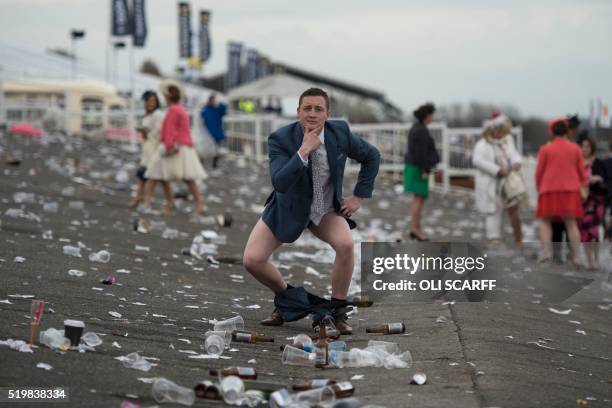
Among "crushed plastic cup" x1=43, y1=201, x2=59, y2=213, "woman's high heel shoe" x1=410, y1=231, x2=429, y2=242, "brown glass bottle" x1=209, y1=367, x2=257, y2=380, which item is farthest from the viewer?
"woman's high heel shoe" x1=410, y1=231, x2=429, y2=242

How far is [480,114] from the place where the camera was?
334 ft

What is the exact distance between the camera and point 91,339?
6.66 meters

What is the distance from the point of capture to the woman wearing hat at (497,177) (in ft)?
49.0

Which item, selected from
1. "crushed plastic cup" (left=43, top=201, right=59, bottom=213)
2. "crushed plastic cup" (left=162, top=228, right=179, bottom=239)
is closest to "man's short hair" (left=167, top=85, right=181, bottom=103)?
"crushed plastic cup" (left=43, top=201, right=59, bottom=213)

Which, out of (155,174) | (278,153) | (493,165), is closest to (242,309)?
(278,153)

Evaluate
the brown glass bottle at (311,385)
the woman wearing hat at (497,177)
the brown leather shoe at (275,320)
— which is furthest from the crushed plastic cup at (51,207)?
the brown glass bottle at (311,385)

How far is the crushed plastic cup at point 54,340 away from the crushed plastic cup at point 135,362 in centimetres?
33

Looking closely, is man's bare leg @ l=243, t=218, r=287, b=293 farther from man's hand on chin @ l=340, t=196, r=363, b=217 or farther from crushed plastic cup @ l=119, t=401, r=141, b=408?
crushed plastic cup @ l=119, t=401, r=141, b=408

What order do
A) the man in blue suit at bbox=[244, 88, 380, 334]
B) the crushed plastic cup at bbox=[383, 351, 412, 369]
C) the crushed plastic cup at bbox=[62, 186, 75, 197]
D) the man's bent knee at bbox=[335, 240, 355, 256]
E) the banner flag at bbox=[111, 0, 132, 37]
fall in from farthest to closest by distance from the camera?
the banner flag at bbox=[111, 0, 132, 37]
the crushed plastic cup at bbox=[62, 186, 75, 197]
the man's bent knee at bbox=[335, 240, 355, 256]
the man in blue suit at bbox=[244, 88, 380, 334]
the crushed plastic cup at bbox=[383, 351, 412, 369]

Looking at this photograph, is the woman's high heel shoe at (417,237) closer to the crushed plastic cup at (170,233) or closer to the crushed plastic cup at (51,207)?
the crushed plastic cup at (170,233)

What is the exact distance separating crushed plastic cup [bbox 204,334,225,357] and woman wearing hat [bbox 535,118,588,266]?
7519 mm

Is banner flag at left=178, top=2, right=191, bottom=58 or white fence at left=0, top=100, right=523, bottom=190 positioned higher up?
banner flag at left=178, top=2, right=191, bottom=58

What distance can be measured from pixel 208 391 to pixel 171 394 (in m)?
0.18

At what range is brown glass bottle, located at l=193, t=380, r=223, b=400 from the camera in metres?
5.71
